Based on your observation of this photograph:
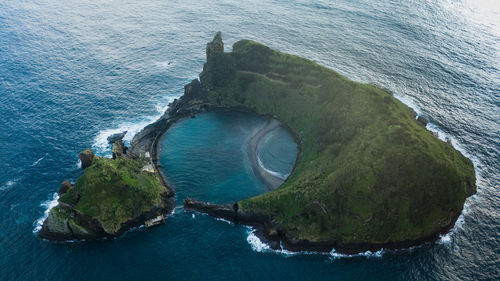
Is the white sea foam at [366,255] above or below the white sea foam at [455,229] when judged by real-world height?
below

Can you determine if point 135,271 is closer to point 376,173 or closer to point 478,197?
point 376,173

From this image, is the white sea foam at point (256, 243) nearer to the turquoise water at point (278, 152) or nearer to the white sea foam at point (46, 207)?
Result: the turquoise water at point (278, 152)

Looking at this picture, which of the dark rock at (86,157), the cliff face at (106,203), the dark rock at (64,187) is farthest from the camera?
the dark rock at (86,157)

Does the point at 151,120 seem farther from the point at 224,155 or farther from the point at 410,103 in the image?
the point at 410,103

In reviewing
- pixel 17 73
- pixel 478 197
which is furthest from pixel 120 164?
pixel 478 197

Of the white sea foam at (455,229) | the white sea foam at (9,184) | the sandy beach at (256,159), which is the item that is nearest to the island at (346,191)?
the white sea foam at (455,229)

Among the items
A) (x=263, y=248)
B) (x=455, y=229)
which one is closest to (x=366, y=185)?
(x=455, y=229)

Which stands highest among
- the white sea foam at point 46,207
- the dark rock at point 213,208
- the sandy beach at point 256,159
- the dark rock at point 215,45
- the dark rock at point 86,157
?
the dark rock at point 215,45
